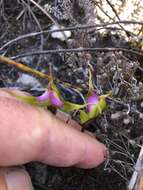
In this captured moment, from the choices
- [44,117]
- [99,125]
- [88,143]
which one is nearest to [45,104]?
[44,117]

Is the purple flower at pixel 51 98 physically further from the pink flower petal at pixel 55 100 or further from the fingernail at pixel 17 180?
the fingernail at pixel 17 180

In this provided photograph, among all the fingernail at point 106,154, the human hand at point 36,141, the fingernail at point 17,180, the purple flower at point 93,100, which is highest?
the purple flower at point 93,100

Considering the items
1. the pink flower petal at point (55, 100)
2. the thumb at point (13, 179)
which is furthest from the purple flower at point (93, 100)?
the thumb at point (13, 179)

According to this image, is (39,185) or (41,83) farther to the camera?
(41,83)

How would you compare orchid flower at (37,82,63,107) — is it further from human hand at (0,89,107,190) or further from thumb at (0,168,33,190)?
thumb at (0,168,33,190)

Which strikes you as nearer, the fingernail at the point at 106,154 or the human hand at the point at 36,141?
the human hand at the point at 36,141

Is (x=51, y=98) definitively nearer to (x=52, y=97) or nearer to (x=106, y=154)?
(x=52, y=97)

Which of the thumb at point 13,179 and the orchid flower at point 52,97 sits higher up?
the orchid flower at point 52,97

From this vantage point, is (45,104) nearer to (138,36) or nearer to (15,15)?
(138,36)

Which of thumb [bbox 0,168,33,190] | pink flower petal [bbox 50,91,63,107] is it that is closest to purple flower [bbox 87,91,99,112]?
pink flower petal [bbox 50,91,63,107]
